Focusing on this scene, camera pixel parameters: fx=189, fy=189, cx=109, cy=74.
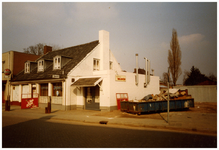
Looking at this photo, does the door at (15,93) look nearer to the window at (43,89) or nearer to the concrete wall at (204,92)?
the window at (43,89)

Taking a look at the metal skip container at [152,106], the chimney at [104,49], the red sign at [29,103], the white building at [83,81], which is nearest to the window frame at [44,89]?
the white building at [83,81]

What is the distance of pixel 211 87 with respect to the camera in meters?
26.4

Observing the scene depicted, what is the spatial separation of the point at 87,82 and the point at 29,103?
8.13 metres

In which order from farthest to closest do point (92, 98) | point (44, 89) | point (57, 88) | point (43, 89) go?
point (43, 89) → point (44, 89) → point (57, 88) → point (92, 98)

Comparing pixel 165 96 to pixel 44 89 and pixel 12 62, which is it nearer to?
pixel 44 89

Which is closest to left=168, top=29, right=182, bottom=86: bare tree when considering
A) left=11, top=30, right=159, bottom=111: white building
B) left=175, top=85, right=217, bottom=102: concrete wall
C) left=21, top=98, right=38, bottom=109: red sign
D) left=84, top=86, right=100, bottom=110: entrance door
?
left=175, top=85, right=217, bottom=102: concrete wall

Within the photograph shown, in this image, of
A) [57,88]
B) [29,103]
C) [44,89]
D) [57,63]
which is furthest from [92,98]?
[29,103]

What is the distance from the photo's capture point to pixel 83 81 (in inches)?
707

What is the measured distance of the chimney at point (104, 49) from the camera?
22547 millimetres

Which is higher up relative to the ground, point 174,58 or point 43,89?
point 174,58

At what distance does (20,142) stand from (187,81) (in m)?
50.9

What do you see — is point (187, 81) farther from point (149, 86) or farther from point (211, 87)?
point (149, 86)

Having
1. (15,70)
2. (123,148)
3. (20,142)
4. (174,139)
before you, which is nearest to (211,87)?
(174,139)

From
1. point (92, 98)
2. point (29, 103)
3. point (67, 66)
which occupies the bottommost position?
point (29, 103)
